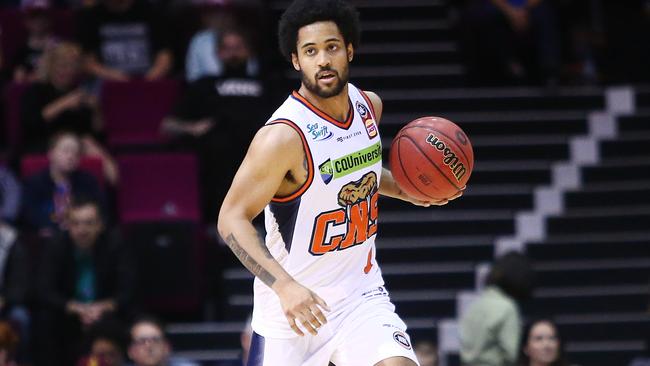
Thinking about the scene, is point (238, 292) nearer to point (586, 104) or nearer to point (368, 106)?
point (586, 104)

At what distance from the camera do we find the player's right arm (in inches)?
207

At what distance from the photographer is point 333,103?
567 centimetres

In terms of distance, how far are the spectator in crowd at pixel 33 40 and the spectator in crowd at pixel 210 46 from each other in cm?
126

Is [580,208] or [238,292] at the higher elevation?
[580,208]

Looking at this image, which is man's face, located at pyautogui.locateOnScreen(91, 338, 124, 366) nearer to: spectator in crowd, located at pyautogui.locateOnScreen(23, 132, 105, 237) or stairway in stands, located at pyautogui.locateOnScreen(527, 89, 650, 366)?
spectator in crowd, located at pyautogui.locateOnScreen(23, 132, 105, 237)

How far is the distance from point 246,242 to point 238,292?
5287 mm

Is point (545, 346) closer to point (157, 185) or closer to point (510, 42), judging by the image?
point (157, 185)

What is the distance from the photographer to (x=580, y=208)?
11.4m

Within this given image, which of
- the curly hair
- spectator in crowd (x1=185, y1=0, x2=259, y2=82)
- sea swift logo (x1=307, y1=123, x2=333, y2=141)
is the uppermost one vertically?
spectator in crowd (x1=185, y1=0, x2=259, y2=82)

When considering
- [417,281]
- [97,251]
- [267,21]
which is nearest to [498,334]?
[417,281]

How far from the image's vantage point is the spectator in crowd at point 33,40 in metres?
11.4

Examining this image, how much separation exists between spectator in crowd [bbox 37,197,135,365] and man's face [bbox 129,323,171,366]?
545 mm

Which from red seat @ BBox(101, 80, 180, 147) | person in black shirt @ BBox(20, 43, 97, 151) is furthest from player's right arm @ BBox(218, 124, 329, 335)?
red seat @ BBox(101, 80, 180, 147)

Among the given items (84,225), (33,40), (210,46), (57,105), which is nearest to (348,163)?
(84,225)
